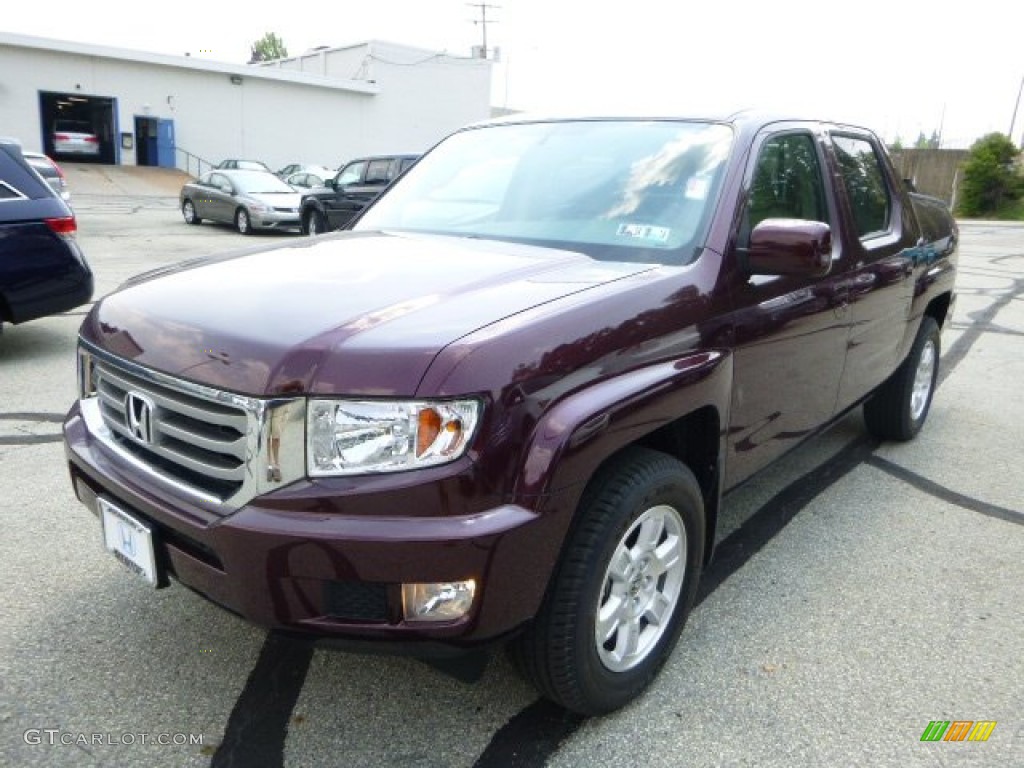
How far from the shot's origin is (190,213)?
786 inches

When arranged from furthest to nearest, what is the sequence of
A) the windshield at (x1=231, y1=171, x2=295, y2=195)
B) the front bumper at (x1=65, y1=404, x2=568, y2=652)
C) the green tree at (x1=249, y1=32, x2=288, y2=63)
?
the green tree at (x1=249, y1=32, x2=288, y2=63), the windshield at (x1=231, y1=171, x2=295, y2=195), the front bumper at (x1=65, y1=404, x2=568, y2=652)

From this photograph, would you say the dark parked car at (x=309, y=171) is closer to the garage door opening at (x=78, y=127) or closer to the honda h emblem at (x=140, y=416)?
the garage door opening at (x=78, y=127)

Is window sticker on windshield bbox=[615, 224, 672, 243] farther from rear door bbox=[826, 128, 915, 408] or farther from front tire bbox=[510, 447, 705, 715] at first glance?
rear door bbox=[826, 128, 915, 408]

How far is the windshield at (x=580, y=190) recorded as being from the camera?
291cm

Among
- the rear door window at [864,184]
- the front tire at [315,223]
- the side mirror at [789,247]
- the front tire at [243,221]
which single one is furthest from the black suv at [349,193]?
the side mirror at [789,247]

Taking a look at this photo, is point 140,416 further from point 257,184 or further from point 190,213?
point 190,213

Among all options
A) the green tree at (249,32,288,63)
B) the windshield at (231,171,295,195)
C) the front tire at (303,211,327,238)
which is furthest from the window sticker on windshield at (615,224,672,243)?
the green tree at (249,32,288,63)

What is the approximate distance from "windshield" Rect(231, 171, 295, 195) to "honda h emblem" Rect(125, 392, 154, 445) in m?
16.4

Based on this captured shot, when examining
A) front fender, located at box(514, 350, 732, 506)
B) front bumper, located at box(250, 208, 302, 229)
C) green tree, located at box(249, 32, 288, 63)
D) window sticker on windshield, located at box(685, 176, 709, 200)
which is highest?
green tree, located at box(249, 32, 288, 63)

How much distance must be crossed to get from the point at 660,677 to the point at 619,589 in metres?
0.47

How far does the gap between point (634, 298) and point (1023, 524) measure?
269 cm

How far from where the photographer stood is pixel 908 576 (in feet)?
11.2

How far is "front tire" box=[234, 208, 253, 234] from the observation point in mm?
17609

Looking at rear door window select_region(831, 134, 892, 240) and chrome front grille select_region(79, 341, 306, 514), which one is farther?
rear door window select_region(831, 134, 892, 240)
